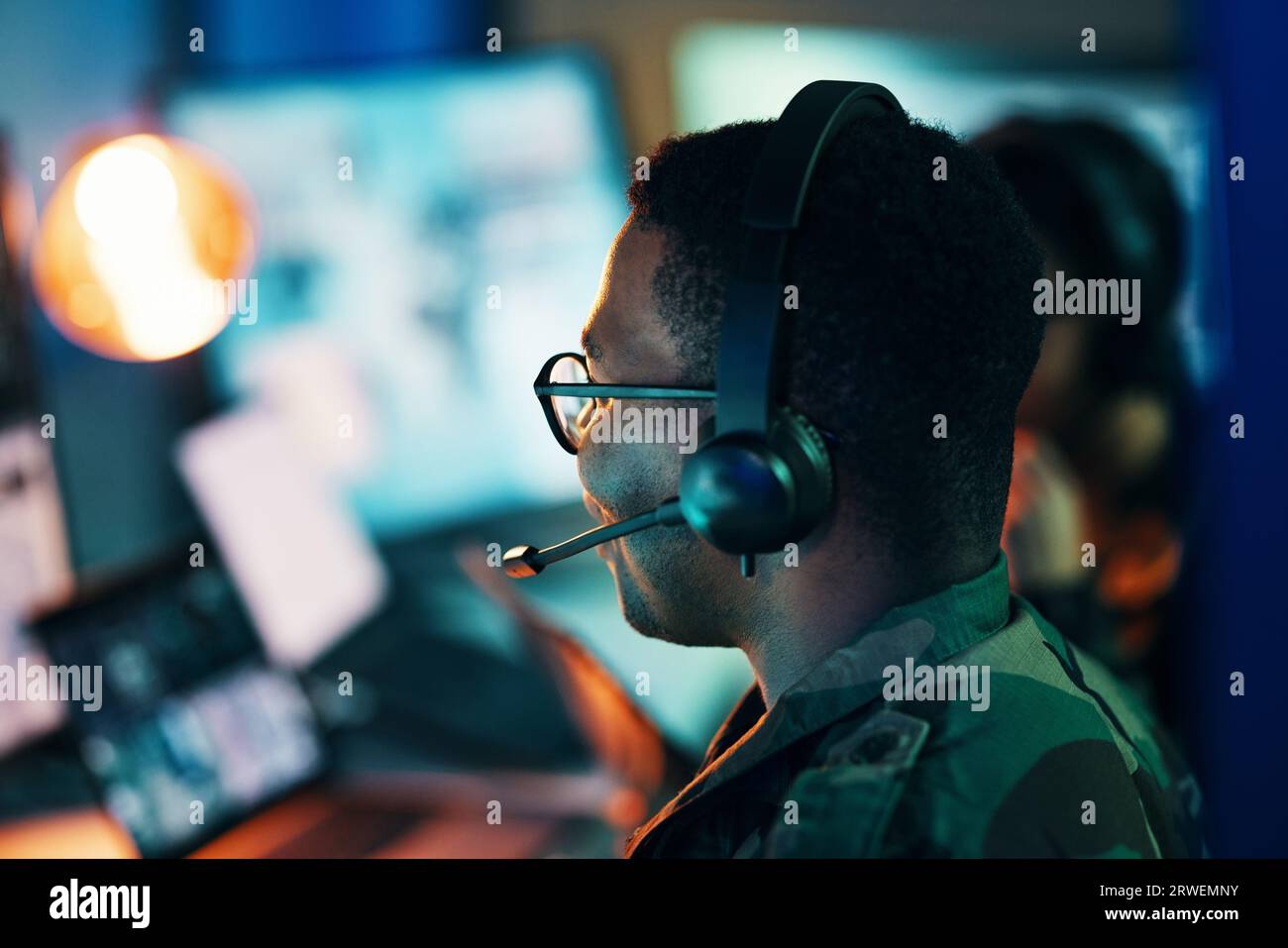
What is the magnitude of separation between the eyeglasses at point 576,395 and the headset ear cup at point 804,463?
55 millimetres

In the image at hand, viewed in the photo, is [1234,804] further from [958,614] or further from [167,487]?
[167,487]

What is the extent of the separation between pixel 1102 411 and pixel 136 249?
4.70ft

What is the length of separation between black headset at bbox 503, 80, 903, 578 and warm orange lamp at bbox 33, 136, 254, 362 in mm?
1117

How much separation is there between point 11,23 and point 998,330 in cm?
162

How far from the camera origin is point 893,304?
2.43ft

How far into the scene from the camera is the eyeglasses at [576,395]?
799 mm
